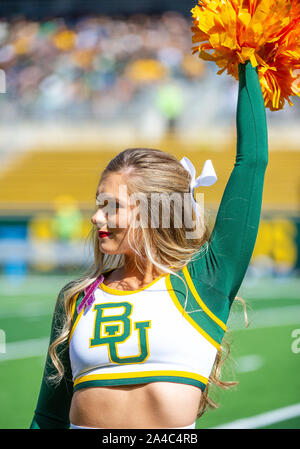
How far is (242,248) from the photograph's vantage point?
4.76 feet

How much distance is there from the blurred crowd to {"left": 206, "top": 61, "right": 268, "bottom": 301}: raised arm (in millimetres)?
18298

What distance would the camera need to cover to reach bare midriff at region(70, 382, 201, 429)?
140cm

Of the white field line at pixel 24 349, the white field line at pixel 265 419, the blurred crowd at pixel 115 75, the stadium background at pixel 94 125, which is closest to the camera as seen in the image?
the white field line at pixel 265 419

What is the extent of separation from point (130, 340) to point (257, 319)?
294 inches

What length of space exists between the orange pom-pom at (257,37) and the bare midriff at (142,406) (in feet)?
2.39

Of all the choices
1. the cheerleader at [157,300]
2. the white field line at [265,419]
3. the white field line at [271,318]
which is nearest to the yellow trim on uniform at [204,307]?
the cheerleader at [157,300]

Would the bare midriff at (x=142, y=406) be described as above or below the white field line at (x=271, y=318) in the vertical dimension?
above

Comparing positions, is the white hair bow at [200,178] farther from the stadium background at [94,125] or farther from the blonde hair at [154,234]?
the stadium background at [94,125]

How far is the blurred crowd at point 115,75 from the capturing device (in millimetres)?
19922

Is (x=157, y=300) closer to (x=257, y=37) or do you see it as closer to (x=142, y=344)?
(x=142, y=344)

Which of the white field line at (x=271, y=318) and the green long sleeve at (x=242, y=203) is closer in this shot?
the green long sleeve at (x=242, y=203)

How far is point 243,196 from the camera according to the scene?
145 cm

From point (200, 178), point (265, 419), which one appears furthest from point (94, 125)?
point (200, 178)
